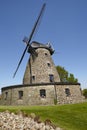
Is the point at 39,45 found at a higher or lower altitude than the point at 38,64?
higher

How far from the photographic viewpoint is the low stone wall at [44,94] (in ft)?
88.9

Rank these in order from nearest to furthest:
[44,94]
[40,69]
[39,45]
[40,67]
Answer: [44,94]
[40,69]
[40,67]
[39,45]

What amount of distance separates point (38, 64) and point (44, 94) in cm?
577

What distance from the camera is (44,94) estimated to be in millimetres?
27656

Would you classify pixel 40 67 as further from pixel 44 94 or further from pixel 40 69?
pixel 44 94

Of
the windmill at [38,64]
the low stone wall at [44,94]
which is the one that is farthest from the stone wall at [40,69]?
the low stone wall at [44,94]

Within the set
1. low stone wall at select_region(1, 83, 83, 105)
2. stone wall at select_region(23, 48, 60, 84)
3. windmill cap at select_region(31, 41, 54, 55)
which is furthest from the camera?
windmill cap at select_region(31, 41, 54, 55)

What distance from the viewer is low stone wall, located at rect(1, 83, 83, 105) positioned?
27.1 metres

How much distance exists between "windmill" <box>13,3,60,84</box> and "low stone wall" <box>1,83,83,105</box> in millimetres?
1997

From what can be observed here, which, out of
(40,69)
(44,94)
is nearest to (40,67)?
(40,69)

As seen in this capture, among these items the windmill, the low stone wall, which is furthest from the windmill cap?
the low stone wall

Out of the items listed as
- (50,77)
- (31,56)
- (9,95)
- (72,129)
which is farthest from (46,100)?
(72,129)

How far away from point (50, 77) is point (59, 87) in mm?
2985

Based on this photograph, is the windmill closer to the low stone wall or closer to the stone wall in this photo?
the stone wall
